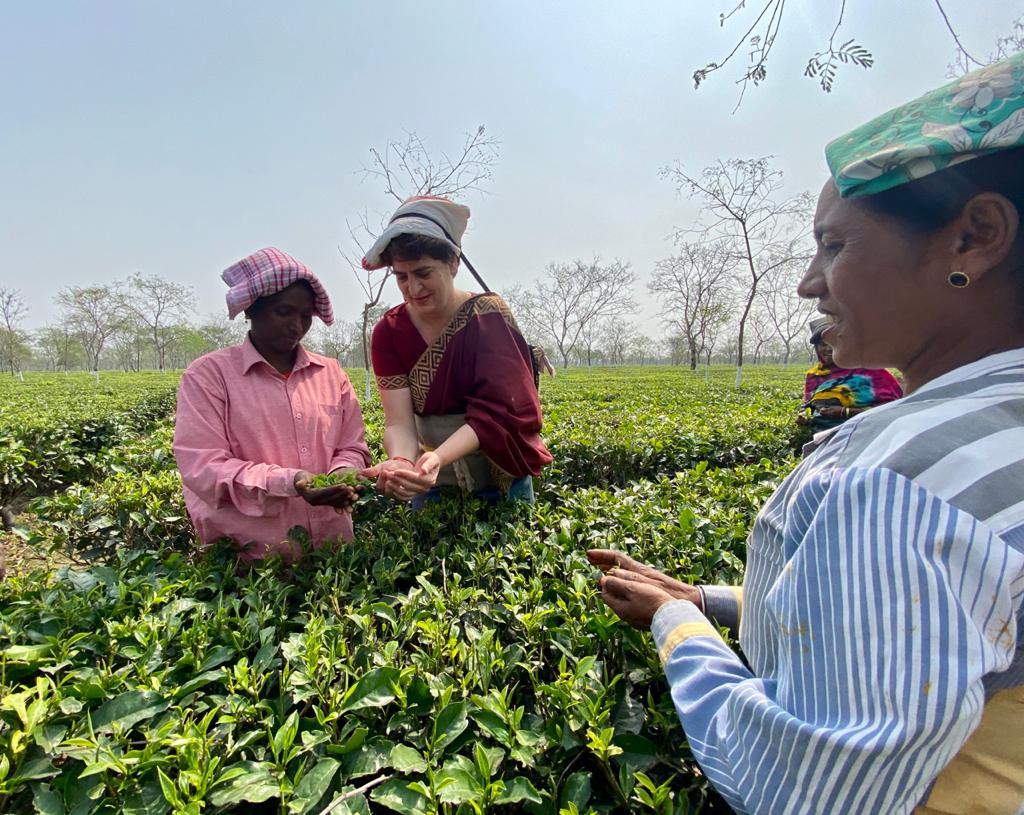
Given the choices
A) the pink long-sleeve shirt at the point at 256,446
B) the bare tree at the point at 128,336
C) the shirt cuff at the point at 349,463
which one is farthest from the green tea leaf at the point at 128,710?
the bare tree at the point at 128,336

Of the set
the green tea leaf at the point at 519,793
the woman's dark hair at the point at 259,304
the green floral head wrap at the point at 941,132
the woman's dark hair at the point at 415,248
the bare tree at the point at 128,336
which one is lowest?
the green tea leaf at the point at 519,793

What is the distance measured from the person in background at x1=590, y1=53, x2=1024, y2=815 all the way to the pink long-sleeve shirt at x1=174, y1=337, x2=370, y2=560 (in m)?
1.61

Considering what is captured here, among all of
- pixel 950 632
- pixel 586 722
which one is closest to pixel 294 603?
pixel 586 722

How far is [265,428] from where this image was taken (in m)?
1.98

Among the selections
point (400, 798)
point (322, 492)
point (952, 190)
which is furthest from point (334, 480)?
point (952, 190)

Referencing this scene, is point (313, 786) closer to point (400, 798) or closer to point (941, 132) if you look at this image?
point (400, 798)

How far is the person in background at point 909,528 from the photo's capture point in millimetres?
531

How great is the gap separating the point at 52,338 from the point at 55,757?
72561 millimetres

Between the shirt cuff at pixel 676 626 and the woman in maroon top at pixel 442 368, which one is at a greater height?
the woman in maroon top at pixel 442 368

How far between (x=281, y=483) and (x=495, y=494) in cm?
99

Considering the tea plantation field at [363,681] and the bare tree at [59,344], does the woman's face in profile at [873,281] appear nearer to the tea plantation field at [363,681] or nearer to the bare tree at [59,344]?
the tea plantation field at [363,681]

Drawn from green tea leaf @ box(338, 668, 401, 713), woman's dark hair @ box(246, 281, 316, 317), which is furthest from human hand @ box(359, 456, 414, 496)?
green tea leaf @ box(338, 668, 401, 713)

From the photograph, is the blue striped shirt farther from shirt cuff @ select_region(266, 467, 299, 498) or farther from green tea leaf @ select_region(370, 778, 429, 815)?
shirt cuff @ select_region(266, 467, 299, 498)

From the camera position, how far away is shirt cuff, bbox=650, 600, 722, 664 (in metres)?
0.93
